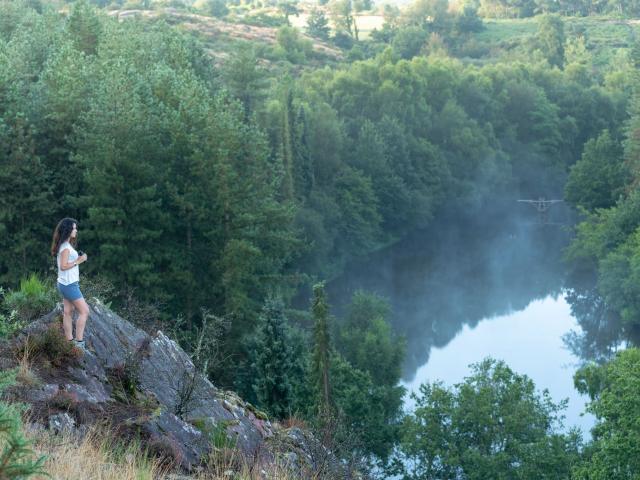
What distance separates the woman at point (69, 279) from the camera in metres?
10.2

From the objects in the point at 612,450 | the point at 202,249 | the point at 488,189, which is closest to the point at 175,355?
the point at 612,450

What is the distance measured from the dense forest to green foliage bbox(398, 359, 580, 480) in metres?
0.05

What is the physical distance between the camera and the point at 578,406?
A: 1232 inches

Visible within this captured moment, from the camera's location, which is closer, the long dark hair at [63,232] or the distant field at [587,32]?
the long dark hair at [63,232]

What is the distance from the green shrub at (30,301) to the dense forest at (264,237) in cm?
22

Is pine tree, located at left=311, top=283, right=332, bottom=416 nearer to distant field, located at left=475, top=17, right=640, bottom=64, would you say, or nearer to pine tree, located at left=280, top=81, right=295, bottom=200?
pine tree, located at left=280, top=81, right=295, bottom=200

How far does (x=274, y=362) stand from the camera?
83.4ft

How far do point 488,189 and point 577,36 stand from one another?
51.0 metres

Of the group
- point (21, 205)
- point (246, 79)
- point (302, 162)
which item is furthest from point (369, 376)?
point (246, 79)

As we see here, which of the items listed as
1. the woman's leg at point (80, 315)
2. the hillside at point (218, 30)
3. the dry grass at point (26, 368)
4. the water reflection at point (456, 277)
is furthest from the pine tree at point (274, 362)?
the hillside at point (218, 30)

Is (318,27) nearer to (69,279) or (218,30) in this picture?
(218,30)

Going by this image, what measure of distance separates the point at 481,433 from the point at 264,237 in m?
10.6

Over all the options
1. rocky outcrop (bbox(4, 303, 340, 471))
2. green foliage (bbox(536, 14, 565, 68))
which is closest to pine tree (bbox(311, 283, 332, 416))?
rocky outcrop (bbox(4, 303, 340, 471))

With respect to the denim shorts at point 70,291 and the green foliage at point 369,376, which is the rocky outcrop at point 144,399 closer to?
the denim shorts at point 70,291
